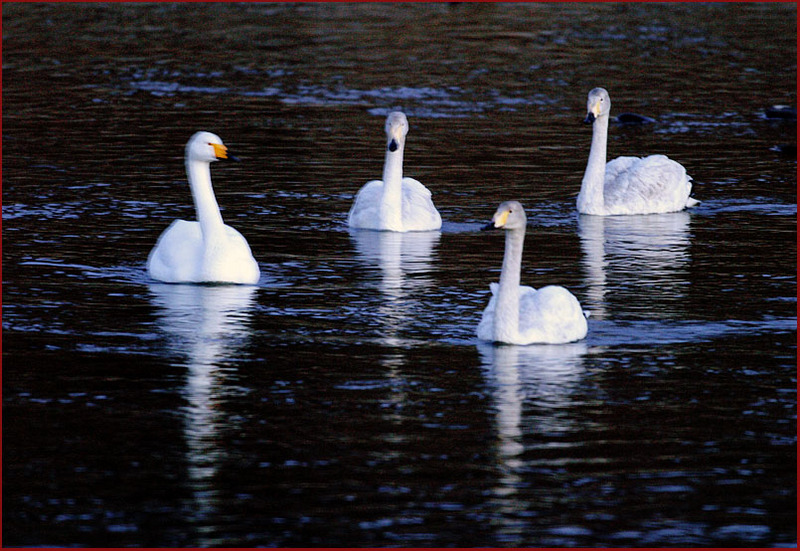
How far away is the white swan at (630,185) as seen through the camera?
19656mm

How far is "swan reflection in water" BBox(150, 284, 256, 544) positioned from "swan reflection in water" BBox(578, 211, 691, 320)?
2.95m

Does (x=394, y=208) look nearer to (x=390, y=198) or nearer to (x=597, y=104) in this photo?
(x=390, y=198)

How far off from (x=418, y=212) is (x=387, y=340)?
18.5 ft

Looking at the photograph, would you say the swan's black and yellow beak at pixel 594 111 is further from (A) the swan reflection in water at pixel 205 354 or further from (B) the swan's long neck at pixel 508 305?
(B) the swan's long neck at pixel 508 305

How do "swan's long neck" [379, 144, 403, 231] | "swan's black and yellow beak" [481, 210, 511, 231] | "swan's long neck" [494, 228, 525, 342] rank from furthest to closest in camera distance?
"swan's long neck" [379, 144, 403, 231] < "swan's black and yellow beak" [481, 210, 511, 231] < "swan's long neck" [494, 228, 525, 342]

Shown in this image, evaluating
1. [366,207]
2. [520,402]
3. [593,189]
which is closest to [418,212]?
[366,207]

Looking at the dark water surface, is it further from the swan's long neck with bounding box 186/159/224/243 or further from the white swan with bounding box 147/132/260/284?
the swan's long neck with bounding box 186/159/224/243

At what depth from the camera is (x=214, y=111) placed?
27688 millimetres

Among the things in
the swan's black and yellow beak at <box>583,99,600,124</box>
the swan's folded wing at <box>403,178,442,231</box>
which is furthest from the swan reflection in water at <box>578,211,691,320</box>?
the swan's folded wing at <box>403,178,442,231</box>

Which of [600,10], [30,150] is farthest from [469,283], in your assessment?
[600,10]

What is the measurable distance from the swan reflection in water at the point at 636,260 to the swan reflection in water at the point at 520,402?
1.42m

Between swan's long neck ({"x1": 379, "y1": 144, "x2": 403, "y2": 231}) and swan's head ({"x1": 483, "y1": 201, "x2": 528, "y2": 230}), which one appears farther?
swan's long neck ({"x1": 379, "y1": 144, "x2": 403, "y2": 231})

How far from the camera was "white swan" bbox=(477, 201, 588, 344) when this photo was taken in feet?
41.0

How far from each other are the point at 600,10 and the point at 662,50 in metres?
8.37
